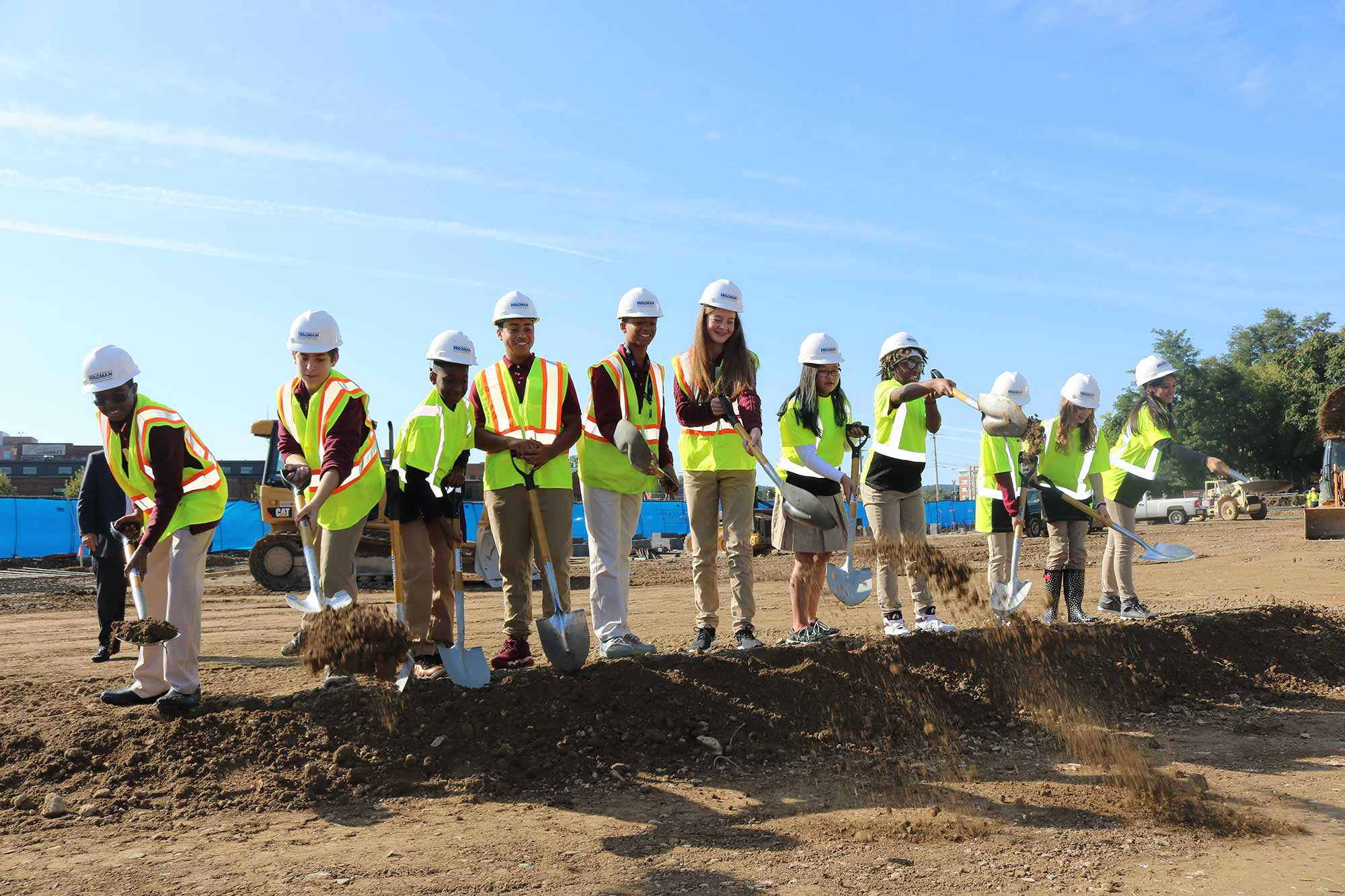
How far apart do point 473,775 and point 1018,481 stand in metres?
4.55

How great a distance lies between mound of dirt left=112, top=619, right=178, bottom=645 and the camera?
4.84m

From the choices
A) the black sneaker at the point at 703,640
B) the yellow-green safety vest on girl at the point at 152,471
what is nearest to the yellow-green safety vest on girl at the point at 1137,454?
the black sneaker at the point at 703,640

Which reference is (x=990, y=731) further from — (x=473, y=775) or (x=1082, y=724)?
(x=473, y=775)

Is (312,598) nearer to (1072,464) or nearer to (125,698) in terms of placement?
(125,698)

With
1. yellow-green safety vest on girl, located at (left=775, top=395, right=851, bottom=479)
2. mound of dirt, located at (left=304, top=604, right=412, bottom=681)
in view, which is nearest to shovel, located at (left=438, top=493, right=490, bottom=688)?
mound of dirt, located at (left=304, top=604, right=412, bottom=681)

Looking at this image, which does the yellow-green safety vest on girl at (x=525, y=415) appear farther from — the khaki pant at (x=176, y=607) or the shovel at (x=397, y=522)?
the khaki pant at (x=176, y=607)

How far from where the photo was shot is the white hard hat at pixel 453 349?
591 cm

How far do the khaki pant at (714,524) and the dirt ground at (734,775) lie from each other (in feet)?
1.28

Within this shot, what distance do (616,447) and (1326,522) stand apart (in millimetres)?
19347

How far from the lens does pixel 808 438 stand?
6.40 metres

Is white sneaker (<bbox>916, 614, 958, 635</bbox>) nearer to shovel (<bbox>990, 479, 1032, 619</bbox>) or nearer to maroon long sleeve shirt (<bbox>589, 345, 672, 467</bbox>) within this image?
shovel (<bbox>990, 479, 1032, 619</bbox>)

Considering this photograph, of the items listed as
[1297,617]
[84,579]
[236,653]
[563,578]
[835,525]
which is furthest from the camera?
[84,579]

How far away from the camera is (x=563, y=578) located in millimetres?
5656

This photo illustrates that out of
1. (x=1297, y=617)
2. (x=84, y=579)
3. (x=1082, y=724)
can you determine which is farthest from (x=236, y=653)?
(x=84, y=579)
